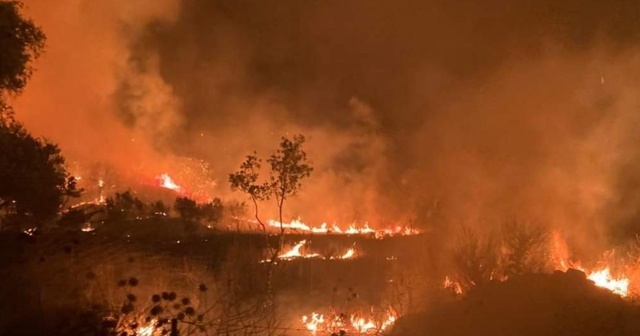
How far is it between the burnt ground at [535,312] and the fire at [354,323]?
68 centimetres

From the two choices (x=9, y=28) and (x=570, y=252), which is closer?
(x=9, y=28)

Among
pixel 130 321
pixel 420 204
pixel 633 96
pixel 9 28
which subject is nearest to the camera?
pixel 130 321

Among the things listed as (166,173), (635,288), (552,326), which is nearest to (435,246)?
(635,288)

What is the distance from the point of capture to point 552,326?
12953 millimetres

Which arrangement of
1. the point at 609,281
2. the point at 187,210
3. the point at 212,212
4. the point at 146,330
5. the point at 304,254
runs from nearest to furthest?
1. the point at 146,330
2. the point at 609,281
3. the point at 304,254
4. the point at 187,210
5. the point at 212,212

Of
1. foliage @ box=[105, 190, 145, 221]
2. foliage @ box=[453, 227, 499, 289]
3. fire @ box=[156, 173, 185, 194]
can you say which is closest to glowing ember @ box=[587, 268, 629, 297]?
foliage @ box=[453, 227, 499, 289]

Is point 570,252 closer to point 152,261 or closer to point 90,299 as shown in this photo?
point 152,261

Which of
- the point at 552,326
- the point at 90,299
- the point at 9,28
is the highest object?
the point at 9,28

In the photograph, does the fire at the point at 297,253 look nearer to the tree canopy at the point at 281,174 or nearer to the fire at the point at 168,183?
the tree canopy at the point at 281,174

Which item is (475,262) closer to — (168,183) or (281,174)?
(281,174)

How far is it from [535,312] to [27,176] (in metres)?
12.6

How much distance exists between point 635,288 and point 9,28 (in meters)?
19.2

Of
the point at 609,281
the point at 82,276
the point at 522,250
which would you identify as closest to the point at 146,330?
the point at 82,276

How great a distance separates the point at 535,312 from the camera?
1380 centimetres
